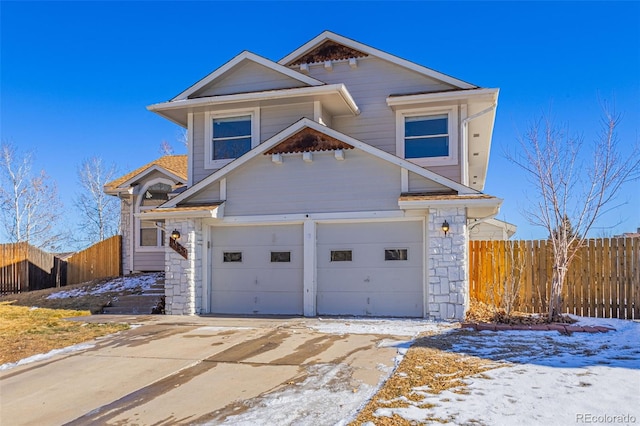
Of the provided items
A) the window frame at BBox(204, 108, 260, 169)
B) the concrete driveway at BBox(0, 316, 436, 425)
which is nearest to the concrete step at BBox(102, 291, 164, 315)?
the concrete driveway at BBox(0, 316, 436, 425)

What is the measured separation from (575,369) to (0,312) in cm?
1288

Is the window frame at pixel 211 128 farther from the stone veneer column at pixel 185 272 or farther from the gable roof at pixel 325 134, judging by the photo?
the stone veneer column at pixel 185 272

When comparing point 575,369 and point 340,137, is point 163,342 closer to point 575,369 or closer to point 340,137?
point 340,137

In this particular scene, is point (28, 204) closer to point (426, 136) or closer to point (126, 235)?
point (126, 235)

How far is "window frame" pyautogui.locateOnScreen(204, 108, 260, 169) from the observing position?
12352 mm

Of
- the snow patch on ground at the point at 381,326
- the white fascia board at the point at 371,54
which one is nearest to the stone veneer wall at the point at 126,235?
the white fascia board at the point at 371,54

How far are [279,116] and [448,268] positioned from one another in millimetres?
5920

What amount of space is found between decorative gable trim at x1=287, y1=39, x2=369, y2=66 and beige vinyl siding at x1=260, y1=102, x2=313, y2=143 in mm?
1949

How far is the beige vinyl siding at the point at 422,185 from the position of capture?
9867 millimetres

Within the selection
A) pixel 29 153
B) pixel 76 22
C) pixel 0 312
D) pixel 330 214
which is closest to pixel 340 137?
pixel 330 214

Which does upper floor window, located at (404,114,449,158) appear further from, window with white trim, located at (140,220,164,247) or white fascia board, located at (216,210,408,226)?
window with white trim, located at (140,220,164,247)

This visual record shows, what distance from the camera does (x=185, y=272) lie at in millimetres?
10875

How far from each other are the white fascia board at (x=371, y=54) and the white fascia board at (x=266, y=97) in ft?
4.71

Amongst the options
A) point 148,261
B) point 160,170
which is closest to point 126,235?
point 148,261
